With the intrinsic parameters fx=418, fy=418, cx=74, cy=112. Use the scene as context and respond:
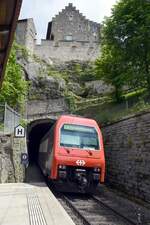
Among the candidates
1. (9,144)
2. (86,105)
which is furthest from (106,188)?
(86,105)

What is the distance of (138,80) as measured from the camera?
2711 centimetres

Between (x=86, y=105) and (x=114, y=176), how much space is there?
17.4 meters

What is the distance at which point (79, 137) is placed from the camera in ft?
53.6

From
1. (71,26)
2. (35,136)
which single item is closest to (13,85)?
(35,136)

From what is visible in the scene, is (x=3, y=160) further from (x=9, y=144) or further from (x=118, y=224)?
(x=118, y=224)

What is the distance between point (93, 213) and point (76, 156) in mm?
3888

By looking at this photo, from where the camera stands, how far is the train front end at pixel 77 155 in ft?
50.2

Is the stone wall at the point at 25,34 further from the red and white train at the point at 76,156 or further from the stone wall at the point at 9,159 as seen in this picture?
the red and white train at the point at 76,156

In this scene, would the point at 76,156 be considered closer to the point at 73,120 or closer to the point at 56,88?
the point at 73,120

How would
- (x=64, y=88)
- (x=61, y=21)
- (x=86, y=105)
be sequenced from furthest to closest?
(x=61, y=21)
(x=64, y=88)
(x=86, y=105)

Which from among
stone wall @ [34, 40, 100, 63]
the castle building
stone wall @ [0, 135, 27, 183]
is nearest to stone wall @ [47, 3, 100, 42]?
the castle building

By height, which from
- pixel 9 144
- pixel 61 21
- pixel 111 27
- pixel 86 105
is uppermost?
pixel 61 21

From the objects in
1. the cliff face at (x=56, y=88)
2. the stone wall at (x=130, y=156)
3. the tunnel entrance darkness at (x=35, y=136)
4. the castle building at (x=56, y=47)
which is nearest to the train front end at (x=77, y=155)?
the stone wall at (x=130, y=156)

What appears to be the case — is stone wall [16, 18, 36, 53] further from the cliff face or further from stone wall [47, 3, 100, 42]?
stone wall [47, 3, 100, 42]
